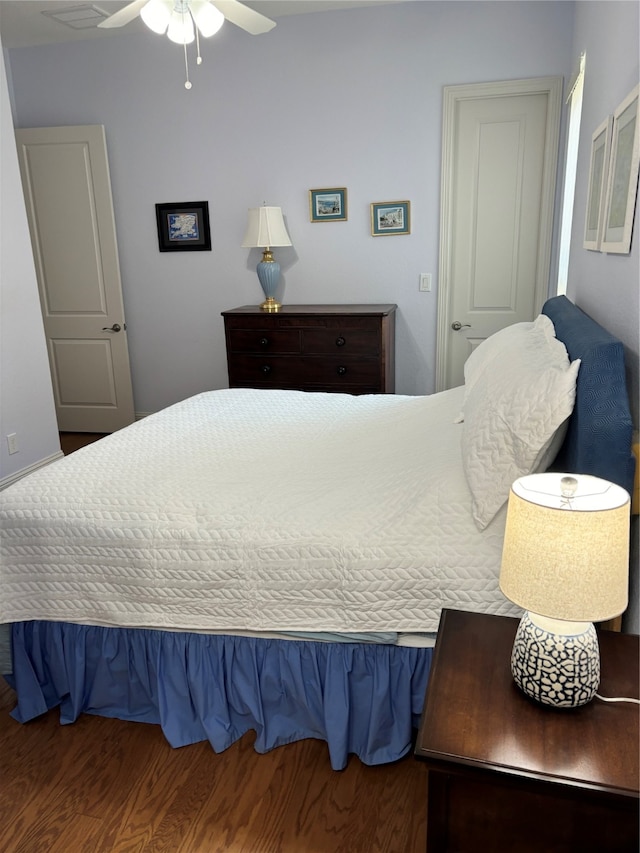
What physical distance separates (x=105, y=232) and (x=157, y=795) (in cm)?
374

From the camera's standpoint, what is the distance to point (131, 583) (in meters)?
1.72

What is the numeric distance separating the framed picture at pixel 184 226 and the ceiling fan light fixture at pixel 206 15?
6.27ft

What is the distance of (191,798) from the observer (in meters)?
1.61

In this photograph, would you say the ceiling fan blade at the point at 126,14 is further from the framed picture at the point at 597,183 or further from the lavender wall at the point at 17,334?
the framed picture at the point at 597,183

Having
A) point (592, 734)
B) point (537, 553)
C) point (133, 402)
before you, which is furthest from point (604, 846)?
point (133, 402)

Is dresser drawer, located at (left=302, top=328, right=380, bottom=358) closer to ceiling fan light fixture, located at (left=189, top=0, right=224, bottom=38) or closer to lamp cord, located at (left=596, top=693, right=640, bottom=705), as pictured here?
ceiling fan light fixture, located at (left=189, top=0, right=224, bottom=38)

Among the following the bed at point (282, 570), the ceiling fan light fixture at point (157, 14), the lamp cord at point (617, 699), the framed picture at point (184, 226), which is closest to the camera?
the lamp cord at point (617, 699)

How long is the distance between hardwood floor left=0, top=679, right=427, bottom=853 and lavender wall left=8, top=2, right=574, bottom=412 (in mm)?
2864

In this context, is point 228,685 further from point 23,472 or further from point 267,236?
point 267,236

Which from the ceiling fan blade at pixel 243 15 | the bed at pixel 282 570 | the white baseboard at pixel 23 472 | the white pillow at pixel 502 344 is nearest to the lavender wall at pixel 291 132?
the white baseboard at pixel 23 472

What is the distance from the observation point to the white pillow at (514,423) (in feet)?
4.64

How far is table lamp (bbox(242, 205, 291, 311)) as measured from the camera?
3.84 metres

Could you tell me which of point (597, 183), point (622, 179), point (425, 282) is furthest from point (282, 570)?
point (425, 282)

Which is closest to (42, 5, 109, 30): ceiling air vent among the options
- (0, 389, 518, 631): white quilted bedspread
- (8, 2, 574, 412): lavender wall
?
(8, 2, 574, 412): lavender wall
